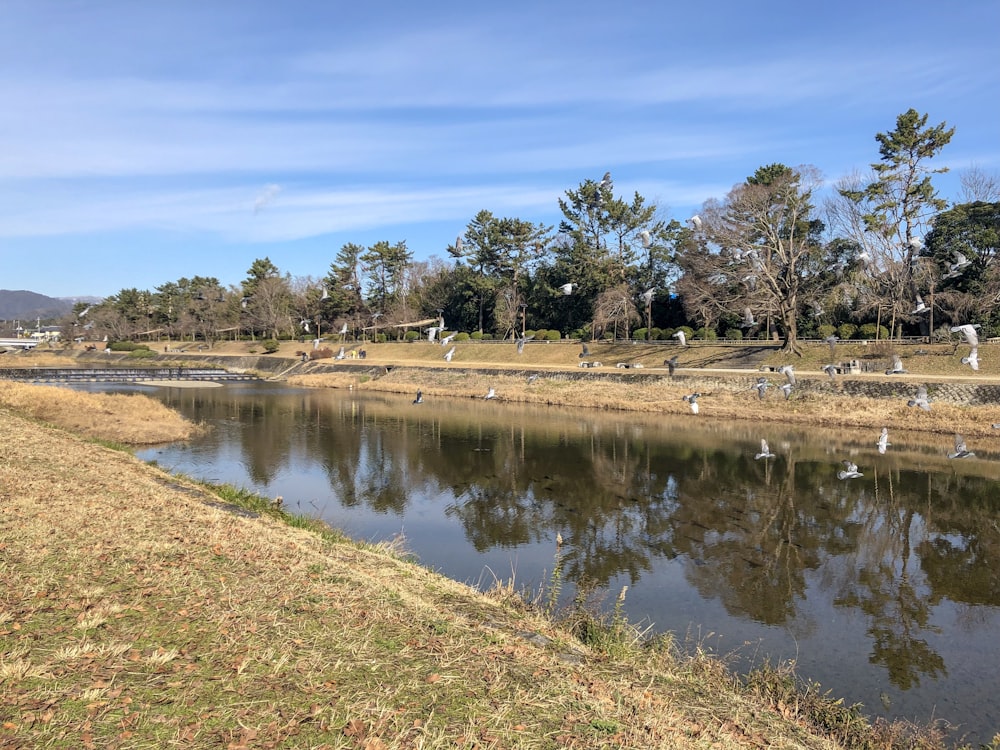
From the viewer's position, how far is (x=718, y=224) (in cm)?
4216

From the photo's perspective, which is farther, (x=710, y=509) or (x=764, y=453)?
(x=764, y=453)

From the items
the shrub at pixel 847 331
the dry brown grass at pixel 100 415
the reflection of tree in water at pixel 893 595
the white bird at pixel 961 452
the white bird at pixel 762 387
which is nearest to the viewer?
the reflection of tree in water at pixel 893 595

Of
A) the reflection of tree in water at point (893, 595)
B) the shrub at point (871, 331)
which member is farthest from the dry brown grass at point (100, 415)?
the shrub at point (871, 331)

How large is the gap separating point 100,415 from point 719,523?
73.3ft

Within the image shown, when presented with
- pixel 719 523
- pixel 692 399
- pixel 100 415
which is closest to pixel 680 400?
pixel 692 399

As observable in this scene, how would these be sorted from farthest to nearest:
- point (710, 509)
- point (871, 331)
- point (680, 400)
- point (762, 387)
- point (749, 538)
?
point (871, 331) < point (680, 400) < point (762, 387) < point (710, 509) < point (749, 538)

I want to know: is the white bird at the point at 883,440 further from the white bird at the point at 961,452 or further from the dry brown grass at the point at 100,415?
the dry brown grass at the point at 100,415

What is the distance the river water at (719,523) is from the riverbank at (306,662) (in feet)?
5.82

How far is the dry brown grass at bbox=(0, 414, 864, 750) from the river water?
259 centimetres

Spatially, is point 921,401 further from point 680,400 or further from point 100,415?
point 100,415

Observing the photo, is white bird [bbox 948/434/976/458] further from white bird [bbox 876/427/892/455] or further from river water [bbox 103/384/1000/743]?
white bird [bbox 876/427/892/455]

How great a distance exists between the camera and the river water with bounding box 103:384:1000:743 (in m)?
8.55

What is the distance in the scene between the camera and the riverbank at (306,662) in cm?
439

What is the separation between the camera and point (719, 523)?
1429 cm
